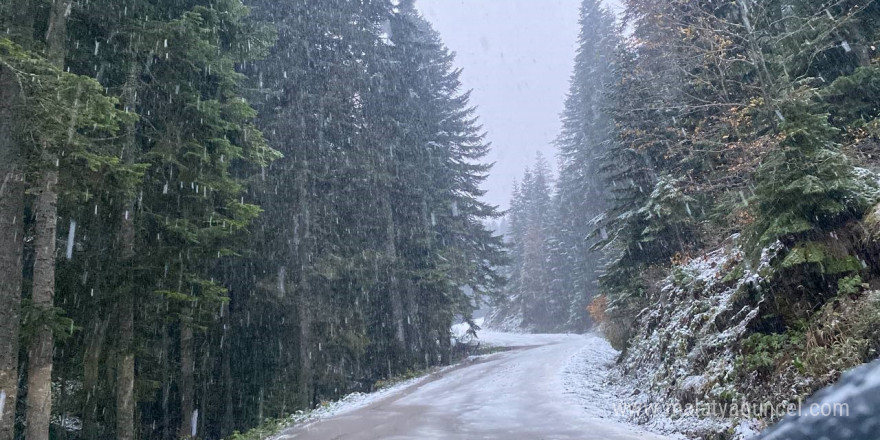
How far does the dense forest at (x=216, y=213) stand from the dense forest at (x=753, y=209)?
33.7 feet

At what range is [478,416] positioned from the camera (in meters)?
11.1

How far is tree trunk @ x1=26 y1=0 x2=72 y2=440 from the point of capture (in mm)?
8914

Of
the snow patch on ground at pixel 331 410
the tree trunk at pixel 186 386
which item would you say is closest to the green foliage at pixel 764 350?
the snow patch on ground at pixel 331 410

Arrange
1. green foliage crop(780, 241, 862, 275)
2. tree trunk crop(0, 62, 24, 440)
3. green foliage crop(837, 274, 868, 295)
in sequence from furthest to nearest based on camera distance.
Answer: tree trunk crop(0, 62, 24, 440) → green foliage crop(780, 241, 862, 275) → green foliage crop(837, 274, 868, 295)

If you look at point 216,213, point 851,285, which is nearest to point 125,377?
point 216,213

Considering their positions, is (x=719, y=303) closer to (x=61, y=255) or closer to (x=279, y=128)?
(x=61, y=255)

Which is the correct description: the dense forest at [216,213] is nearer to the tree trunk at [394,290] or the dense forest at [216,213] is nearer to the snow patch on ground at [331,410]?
the tree trunk at [394,290]

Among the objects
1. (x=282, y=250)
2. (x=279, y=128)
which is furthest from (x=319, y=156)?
(x=282, y=250)

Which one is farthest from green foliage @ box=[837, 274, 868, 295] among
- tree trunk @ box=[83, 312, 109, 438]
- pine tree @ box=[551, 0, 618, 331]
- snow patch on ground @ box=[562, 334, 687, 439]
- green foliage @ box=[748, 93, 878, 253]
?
pine tree @ box=[551, 0, 618, 331]

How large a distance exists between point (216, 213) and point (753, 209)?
37.0ft

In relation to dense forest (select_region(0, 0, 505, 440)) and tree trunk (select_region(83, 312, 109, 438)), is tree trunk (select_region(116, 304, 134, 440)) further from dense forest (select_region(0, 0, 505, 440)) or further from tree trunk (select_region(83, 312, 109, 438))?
tree trunk (select_region(83, 312, 109, 438))

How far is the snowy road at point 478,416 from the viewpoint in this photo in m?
9.18

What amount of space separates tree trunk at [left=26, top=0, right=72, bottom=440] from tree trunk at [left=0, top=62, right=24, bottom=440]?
28 cm

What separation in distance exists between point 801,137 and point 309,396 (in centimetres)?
1579
